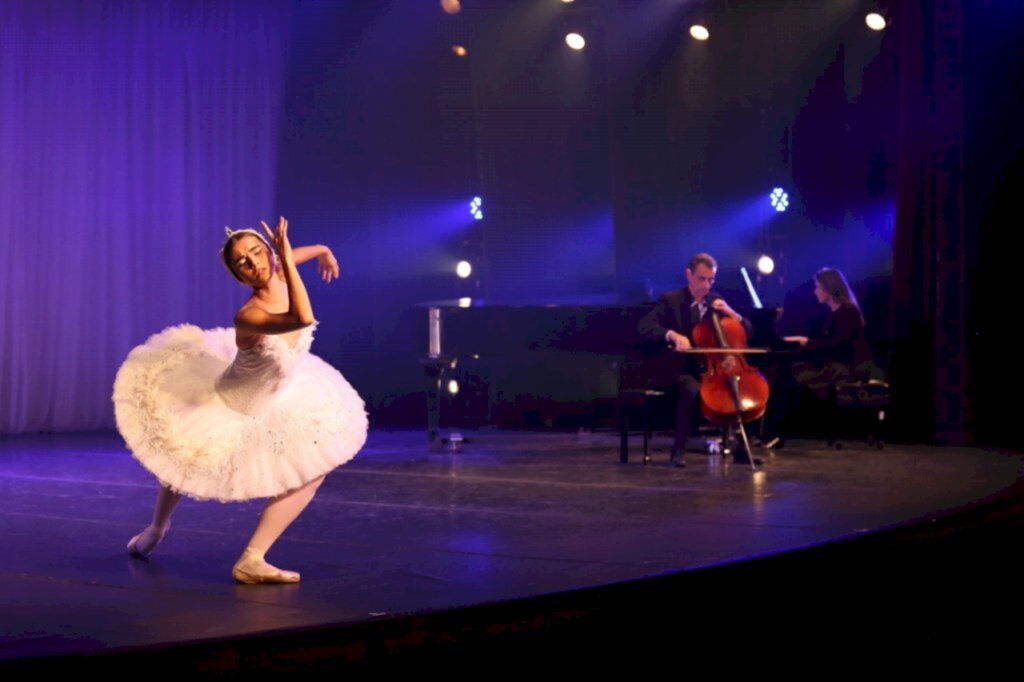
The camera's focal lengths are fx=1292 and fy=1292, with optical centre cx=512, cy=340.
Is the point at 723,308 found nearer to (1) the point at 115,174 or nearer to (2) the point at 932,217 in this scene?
(2) the point at 932,217

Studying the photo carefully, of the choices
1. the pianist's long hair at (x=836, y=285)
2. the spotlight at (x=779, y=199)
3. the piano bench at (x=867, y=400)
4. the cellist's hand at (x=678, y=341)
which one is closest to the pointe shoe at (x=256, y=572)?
the cellist's hand at (x=678, y=341)

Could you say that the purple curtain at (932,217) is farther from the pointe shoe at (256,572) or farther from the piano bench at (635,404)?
the pointe shoe at (256,572)

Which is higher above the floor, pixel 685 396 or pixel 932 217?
pixel 932 217

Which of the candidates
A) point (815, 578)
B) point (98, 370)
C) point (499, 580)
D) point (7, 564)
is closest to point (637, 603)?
point (499, 580)

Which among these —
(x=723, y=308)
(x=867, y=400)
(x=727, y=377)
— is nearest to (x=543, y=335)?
(x=723, y=308)

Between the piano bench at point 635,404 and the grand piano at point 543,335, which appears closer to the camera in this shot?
the piano bench at point 635,404

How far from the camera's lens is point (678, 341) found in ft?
28.7

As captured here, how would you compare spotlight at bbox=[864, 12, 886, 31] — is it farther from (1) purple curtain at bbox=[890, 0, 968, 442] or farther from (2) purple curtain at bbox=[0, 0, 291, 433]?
(2) purple curtain at bbox=[0, 0, 291, 433]

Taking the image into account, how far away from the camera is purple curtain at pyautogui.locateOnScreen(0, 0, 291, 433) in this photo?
1140cm

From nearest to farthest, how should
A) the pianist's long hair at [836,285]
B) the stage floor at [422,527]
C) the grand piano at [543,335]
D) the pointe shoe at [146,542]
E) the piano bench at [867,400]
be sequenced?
the stage floor at [422,527], the pointe shoe at [146,542], the grand piano at [543,335], the piano bench at [867,400], the pianist's long hair at [836,285]

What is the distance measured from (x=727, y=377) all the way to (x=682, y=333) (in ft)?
2.97

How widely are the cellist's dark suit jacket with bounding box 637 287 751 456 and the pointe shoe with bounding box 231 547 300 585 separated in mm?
4602

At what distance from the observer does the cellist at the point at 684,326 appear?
892 cm

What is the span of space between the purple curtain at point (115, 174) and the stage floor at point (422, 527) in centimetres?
185
